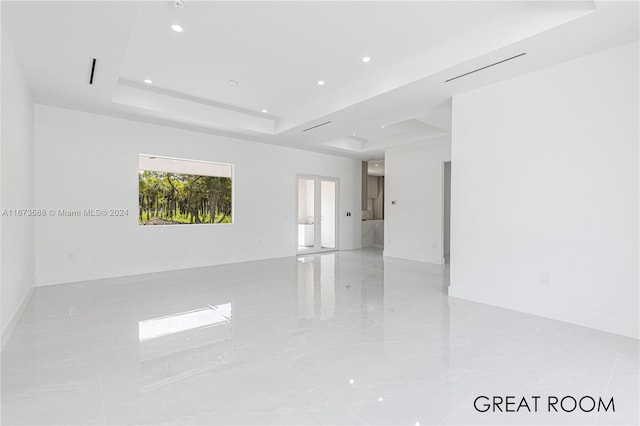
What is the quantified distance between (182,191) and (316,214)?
11.9 feet

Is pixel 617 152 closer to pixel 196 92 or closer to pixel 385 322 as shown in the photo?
pixel 385 322

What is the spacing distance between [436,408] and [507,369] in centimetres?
86

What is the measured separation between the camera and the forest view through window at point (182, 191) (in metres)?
6.14

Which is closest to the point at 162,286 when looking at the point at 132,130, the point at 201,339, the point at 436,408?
the point at 201,339

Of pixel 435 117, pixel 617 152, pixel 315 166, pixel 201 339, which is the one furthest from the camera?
pixel 315 166

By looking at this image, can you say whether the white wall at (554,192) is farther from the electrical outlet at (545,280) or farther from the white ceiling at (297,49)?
the white ceiling at (297,49)

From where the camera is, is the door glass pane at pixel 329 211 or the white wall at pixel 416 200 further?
the door glass pane at pixel 329 211

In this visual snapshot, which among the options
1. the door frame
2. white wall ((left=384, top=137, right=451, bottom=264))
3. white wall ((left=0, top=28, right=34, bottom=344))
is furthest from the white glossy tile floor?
the door frame

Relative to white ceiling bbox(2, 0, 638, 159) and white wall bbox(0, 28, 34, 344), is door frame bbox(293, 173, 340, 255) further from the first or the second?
white wall bbox(0, 28, 34, 344)

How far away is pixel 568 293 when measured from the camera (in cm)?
349

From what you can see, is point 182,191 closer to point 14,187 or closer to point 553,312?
point 14,187

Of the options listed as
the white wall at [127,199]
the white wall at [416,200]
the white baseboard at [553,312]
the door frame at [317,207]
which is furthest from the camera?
the door frame at [317,207]

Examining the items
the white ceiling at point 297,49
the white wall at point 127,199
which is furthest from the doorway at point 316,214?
the white ceiling at point 297,49

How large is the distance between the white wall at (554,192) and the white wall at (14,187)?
5.02m
